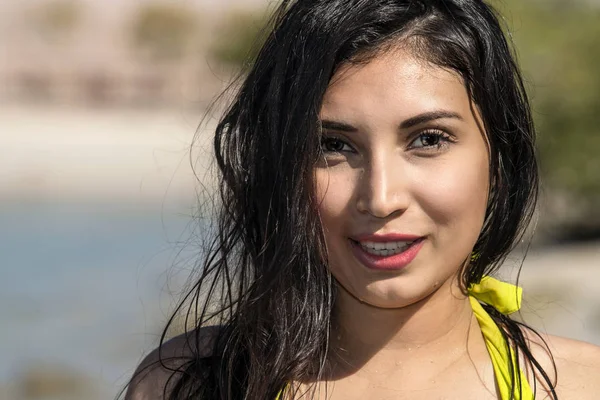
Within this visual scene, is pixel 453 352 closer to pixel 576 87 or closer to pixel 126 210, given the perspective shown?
pixel 576 87

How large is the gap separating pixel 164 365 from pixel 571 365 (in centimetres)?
89

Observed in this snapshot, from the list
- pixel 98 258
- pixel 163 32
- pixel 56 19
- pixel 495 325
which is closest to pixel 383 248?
pixel 495 325

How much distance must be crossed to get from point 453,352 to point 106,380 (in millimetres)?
6188

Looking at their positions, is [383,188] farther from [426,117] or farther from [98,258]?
[98,258]

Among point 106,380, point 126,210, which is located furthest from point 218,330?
point 126,210

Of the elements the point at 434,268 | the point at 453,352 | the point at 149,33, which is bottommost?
the point at 453,352

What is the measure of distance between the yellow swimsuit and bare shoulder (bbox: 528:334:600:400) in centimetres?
7

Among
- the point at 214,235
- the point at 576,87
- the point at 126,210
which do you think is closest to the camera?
the point at 214,235

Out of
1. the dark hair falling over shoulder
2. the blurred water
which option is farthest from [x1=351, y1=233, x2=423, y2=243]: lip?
the blurred water

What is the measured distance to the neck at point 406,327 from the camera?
2482 mm

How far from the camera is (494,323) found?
8.32 feet

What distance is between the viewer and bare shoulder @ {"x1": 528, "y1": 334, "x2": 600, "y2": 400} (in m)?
2.40

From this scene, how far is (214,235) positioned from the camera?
2783 millimetres

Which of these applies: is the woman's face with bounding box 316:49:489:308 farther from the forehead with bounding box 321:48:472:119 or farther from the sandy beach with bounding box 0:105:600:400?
the sandy beach with bounding box 0:105:600:400
